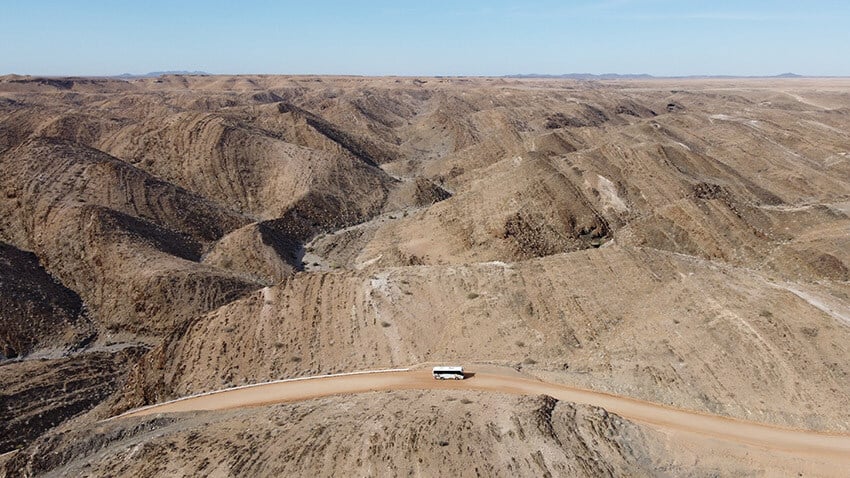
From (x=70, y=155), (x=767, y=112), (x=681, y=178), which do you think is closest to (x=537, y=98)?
(x=767, y=112)

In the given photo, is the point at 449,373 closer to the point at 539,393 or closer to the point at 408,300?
the point at 539,393

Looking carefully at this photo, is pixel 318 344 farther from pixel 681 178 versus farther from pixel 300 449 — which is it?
pixel 681 178

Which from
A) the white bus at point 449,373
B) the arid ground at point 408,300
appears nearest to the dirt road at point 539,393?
the white bus at point 449,373

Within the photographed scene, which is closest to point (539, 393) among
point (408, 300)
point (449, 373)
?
point (449, 373)

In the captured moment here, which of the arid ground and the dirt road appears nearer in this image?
the arid ground

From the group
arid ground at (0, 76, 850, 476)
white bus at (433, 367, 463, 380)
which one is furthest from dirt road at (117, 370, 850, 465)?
arid ground at (0, 76, 850, 476)

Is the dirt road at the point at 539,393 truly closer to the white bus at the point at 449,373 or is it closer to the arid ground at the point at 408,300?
the white bus at the point at 449,373

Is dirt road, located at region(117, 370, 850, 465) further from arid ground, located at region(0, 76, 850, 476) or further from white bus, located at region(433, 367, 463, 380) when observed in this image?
arid ground, located at region(0, 76, 850, 476)
